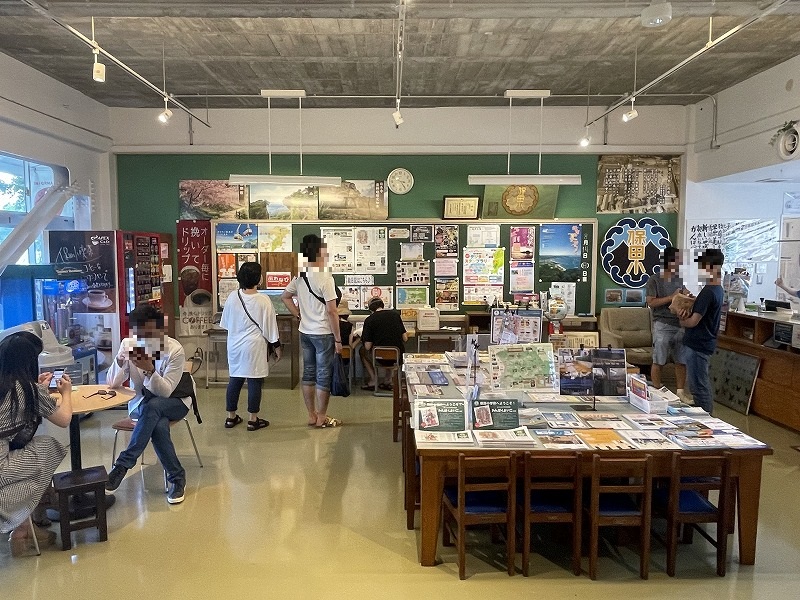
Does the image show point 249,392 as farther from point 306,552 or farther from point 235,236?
point 235,236

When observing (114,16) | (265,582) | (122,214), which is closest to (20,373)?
(265,582)

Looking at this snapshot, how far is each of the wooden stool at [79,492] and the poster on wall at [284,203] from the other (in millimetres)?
4646

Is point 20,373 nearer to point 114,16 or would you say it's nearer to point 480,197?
point 114,16

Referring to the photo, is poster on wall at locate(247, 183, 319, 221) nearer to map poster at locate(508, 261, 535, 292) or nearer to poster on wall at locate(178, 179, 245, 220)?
poster on wall at locate(178, 179, 245, 220)

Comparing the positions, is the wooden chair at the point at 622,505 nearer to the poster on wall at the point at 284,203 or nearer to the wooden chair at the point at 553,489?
the wooden chair at the point at 553,489

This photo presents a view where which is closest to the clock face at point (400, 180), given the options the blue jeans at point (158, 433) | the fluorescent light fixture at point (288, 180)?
the fluorescent light fixture at point (288, 180)

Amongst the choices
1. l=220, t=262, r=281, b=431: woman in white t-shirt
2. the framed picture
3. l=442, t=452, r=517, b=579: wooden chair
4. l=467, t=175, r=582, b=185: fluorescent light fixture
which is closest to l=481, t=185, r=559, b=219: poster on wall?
the framed picture

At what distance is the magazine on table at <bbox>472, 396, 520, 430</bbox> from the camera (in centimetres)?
322

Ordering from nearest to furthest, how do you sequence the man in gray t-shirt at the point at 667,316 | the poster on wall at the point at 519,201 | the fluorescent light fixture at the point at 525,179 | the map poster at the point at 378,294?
the man in gray t-shirt at the point at 667,316 → the fluorescent light fixture at the point at 525,179 → the poster on wall at the point at 519,201 → the map poster at the point at 378,294

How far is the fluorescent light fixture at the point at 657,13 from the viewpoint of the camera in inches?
133

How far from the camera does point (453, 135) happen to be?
297 inches

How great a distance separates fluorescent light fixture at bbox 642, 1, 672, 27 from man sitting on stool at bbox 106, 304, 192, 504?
361 cm

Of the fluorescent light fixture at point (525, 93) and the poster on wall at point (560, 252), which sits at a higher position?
the fluorescent light fixture at point (525, 93)

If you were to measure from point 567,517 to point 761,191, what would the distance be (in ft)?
21.1
